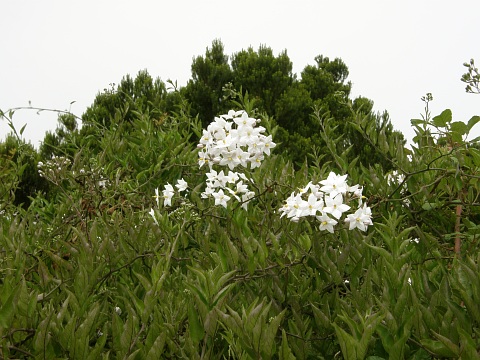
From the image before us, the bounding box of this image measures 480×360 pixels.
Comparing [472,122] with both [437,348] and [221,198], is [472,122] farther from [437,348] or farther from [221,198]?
[437,348]

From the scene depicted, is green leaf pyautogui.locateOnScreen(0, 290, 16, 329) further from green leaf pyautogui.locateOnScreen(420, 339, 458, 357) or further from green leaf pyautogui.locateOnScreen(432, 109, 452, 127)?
green leaf pyautogui.locateOnScreen(432, 109, 452, 127)

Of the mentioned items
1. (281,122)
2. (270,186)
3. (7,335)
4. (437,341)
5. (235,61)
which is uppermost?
(235,61)

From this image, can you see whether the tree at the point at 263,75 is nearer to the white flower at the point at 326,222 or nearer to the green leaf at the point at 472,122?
the green leaf at the point at 472,122

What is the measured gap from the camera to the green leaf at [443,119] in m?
2.72

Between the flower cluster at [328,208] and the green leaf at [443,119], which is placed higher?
the green leaf at [443,119]

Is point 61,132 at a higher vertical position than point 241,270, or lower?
higher

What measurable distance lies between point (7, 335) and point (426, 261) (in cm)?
132

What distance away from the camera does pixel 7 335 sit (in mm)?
1503

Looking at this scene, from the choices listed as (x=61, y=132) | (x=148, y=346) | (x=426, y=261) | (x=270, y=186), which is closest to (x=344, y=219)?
(x=426, y=261)

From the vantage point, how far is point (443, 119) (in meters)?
2.76

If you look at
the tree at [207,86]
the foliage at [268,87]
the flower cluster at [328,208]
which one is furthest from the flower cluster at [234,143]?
the tree at [207,86]

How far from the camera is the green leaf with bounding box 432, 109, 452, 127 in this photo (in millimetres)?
2723

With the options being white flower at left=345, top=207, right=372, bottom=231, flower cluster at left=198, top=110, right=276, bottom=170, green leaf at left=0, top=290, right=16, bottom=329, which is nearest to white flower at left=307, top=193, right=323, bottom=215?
white flower at left=345, top=207, right=372, bottom=231

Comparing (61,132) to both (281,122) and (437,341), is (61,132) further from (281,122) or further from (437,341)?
(437,341)
